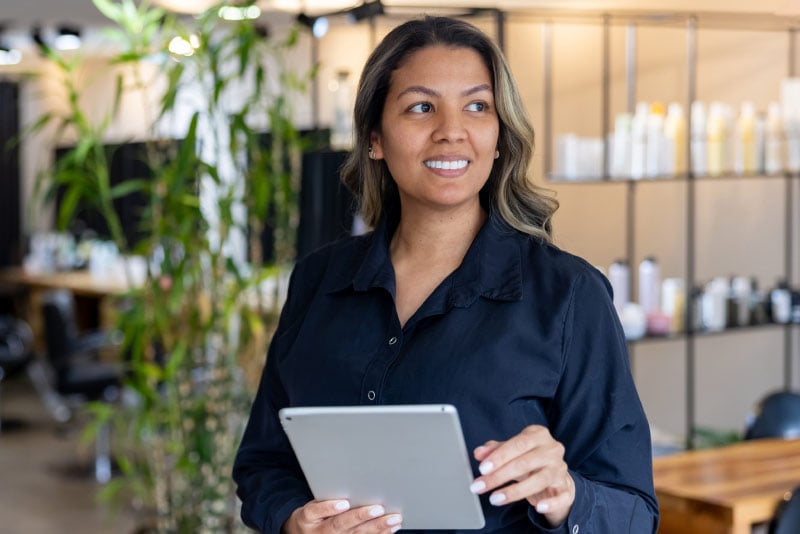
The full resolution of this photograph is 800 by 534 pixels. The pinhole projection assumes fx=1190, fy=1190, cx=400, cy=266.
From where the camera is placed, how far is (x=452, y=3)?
13.6ft

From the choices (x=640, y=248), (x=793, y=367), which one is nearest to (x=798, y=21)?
(x=640, y=248)

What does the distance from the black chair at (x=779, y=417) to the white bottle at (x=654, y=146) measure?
1184 mm

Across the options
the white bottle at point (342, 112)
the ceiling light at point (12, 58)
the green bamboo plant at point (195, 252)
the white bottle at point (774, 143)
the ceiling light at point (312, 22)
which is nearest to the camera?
the green bamboo plant at point (195, 252)

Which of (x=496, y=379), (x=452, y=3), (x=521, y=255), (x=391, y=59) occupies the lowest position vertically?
(x=496, y=379)

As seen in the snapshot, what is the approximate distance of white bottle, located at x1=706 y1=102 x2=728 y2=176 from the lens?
4453 mm

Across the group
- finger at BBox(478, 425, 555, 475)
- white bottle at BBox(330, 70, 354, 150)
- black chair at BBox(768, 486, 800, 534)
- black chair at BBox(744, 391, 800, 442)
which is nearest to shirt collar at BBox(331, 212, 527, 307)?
finger at BBox(478, 425, 555, 475)

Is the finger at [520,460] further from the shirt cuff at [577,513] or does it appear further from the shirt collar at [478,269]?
the shirt collar at [478,269]

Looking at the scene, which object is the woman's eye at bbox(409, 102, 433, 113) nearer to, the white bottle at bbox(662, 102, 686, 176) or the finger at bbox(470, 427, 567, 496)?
the finger at bbox(470, 427, 567, 496)

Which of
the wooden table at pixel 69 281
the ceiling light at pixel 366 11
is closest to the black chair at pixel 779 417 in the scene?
the ceiling light at pixel 366 11

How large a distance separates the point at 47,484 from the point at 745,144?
402 cm

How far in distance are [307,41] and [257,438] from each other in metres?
5.53

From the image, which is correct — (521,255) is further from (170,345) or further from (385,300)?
(170,345)

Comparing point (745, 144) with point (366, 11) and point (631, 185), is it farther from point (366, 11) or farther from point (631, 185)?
point (366, 11)

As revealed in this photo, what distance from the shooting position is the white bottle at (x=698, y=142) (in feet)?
14.5
